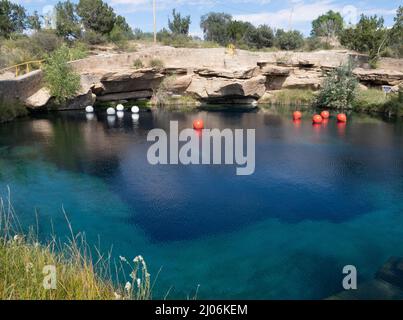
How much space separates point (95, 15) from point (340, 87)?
32.8m

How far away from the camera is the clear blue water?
9.53 m

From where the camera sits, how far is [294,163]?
59.7 feet

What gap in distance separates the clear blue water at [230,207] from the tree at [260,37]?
123 feet

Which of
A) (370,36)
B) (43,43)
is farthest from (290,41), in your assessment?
(43,43)

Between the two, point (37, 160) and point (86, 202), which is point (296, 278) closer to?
point (86, 202)

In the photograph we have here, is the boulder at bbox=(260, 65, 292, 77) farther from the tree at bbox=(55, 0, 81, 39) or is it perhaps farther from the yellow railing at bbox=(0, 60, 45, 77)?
the tree at bbox=(55, 0, 81, 39)

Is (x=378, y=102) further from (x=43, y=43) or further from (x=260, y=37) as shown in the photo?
(x=43, y=43)

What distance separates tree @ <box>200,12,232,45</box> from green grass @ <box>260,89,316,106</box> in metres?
25.8

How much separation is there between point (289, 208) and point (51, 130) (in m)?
18.3

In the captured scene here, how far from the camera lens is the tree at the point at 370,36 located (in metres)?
37.5
